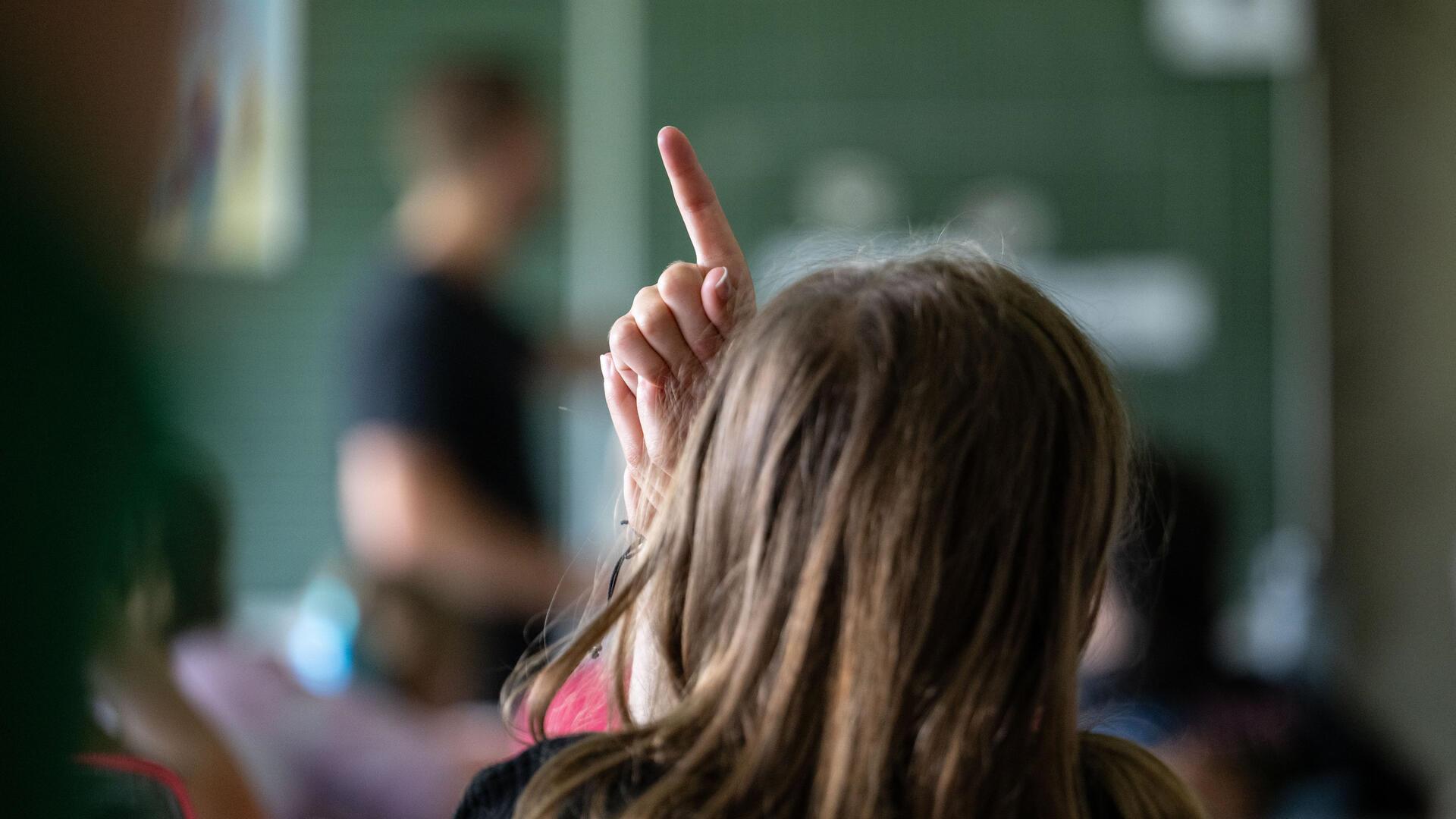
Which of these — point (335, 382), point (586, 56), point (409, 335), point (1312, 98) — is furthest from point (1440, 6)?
point (335, 382)

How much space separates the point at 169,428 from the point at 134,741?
1.45ft

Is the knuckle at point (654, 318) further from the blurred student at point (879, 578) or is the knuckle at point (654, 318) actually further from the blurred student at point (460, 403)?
the blurred student at point (460, 403)

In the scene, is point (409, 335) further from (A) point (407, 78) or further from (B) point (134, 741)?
(B) point (134, 741)

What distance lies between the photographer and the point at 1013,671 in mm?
753

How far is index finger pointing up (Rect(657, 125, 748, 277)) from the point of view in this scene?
0.91 metres

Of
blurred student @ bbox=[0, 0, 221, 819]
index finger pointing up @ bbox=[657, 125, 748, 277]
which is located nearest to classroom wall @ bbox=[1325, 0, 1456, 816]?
index finger pointing up @ bbox=[657, 125, 748, 277]

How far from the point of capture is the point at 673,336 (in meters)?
0.86

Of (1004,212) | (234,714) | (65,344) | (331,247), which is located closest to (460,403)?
(234,714)

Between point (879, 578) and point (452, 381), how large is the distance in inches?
60.0

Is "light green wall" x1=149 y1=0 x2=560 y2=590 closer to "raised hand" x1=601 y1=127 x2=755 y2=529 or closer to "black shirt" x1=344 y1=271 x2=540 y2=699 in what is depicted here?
"black shirt" x1=344 y1=271 x2=540 y2=699

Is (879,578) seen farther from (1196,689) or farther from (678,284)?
(1196,689)

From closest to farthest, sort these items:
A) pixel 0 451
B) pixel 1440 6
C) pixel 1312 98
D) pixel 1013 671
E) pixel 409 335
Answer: pixel 0 451, pixel 1013 671, pixel 409 335, pixel 1440 6, pixel 1312 98

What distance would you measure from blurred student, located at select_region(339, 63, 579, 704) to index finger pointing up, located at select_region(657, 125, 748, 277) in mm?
1266

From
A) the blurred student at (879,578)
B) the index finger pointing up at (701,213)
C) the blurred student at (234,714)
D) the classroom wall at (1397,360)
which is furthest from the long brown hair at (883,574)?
the classroom wall at (1397,360)
